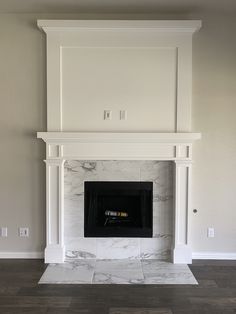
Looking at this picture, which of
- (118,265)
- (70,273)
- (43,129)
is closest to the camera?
(70,273)

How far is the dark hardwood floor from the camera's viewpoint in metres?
2.98

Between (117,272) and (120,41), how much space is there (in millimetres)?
2388

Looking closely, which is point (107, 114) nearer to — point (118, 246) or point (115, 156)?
point (115, 156)

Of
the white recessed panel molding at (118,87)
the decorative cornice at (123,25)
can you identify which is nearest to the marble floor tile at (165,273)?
the white recessed panel molding at (118,87)

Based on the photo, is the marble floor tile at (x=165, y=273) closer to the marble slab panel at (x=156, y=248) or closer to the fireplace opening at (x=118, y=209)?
the marble slab panel at (x=156, y=248)

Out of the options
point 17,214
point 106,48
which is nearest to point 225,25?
point 106,48

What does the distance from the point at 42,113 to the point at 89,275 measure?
1.77m

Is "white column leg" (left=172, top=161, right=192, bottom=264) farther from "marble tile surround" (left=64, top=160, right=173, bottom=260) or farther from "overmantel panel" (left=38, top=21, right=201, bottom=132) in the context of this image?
"overmantel panel" (left=38, top=21, right=201, bottom=132)

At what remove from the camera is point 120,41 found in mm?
3930

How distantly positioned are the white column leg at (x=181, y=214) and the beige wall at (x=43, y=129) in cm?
15

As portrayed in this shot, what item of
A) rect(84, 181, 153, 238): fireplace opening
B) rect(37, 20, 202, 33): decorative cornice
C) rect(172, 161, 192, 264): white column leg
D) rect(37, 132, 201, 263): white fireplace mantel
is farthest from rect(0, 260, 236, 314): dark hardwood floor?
rect(37, 20, 202, 33): decorative cornice

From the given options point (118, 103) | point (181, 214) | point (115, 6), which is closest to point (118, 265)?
point (181, 214)

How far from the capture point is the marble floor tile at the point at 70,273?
11.6 feet

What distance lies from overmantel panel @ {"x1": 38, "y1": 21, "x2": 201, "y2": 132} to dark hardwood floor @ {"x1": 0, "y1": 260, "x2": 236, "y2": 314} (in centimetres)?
157
